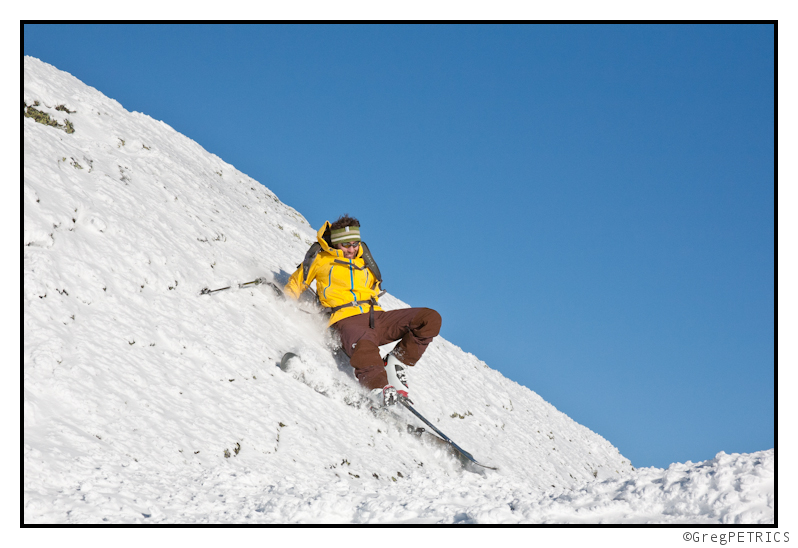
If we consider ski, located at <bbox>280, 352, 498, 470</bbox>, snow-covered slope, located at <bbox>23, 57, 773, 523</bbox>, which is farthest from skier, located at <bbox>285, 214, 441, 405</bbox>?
snow-covered slope, located at <bbox>23, 57, 773, 523</bbox>

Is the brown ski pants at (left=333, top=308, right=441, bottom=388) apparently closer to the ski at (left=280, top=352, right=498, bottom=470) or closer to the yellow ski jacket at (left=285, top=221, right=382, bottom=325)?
the yellow ski jacket at (left=285, top=221, right=382, bottom=325)

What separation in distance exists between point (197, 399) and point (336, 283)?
2743mm

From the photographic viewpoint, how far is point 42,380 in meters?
4.21

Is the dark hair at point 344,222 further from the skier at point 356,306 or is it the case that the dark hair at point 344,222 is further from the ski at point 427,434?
the ski at point 427,434

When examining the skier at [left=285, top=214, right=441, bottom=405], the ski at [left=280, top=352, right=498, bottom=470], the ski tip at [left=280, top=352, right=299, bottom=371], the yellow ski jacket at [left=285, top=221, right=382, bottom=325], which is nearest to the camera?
the ski tip at [left=280, top=352, right=299, bottom=371]

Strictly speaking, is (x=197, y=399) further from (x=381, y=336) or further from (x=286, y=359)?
(x=381, y=336)

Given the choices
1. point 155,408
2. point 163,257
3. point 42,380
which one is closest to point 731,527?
point 155,408

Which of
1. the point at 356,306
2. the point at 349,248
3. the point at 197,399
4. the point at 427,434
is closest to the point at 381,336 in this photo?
the point at 356,306

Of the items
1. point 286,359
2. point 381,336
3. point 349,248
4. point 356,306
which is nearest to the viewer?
point 286,359

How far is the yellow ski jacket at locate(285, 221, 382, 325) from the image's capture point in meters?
7.41

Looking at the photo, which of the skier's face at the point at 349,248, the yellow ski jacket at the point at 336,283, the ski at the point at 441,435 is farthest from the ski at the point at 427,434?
the skier's face at the point at 349,248

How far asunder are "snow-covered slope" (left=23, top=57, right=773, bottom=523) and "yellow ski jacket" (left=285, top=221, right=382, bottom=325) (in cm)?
34

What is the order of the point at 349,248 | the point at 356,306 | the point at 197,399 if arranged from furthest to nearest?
the point at 349,248
the point at 356,306
the point at 197,399

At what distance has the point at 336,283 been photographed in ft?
24.4
